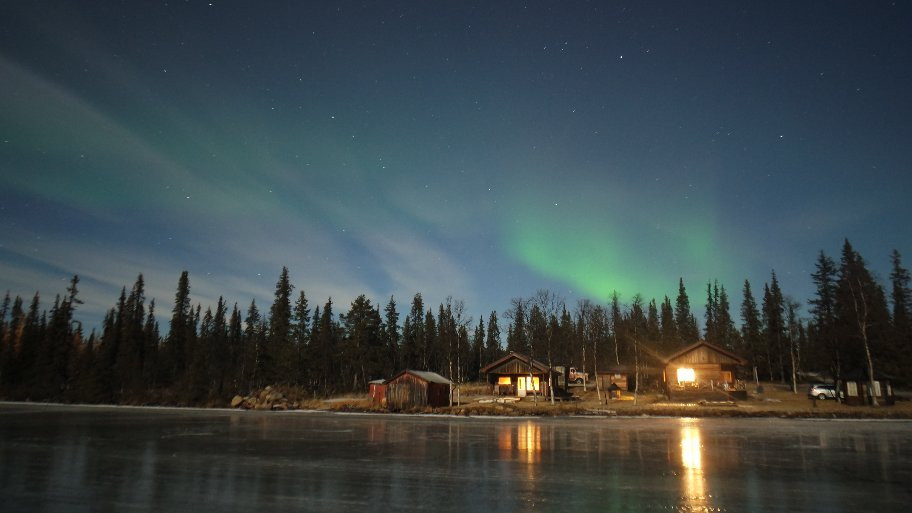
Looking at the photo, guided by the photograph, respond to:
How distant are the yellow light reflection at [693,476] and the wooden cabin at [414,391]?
3217cm

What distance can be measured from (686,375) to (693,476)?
46.4 m

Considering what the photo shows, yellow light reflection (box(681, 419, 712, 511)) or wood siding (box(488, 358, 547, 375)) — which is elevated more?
wood siding (box(488, 358, 547, 375))

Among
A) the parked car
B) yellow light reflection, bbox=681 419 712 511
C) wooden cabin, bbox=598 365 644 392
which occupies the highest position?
wooden cabin, bbox=598 365 644 392

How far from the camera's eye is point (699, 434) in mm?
26578

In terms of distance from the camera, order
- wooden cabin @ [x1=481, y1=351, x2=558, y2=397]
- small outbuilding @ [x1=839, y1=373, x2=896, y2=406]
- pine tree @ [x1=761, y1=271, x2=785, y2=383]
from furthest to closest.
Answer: pine tree @ [x1=761, y1=271, x2=785, y2=383] < wooden cabin @ [x1=481, y1=351, x2=558, y2=397] < small outbuilding @ [x1=839, y1=373, x2=896, y2=406]

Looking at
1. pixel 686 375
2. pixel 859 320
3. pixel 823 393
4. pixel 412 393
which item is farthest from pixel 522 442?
pixel 823 393

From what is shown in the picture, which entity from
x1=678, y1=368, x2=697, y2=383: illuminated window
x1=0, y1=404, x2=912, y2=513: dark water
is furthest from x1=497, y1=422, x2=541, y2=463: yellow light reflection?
x1=678, y1=368, x2=697, y2=383: illuminated window

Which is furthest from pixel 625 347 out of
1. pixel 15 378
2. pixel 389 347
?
pixel 15 378

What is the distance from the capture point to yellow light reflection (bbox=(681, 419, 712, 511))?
38.7 feet

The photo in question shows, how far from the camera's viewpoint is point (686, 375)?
186ft

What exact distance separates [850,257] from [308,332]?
86457 millimetres

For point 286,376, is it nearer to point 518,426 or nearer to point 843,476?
point 518,426

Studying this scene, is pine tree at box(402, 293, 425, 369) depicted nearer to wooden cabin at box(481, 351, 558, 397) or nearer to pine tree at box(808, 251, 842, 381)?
wooden cabin at box(481, 351, 558, 397)

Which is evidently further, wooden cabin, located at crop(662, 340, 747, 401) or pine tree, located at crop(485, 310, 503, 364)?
pine tree, located at crop(485, 310, 503, 364)
